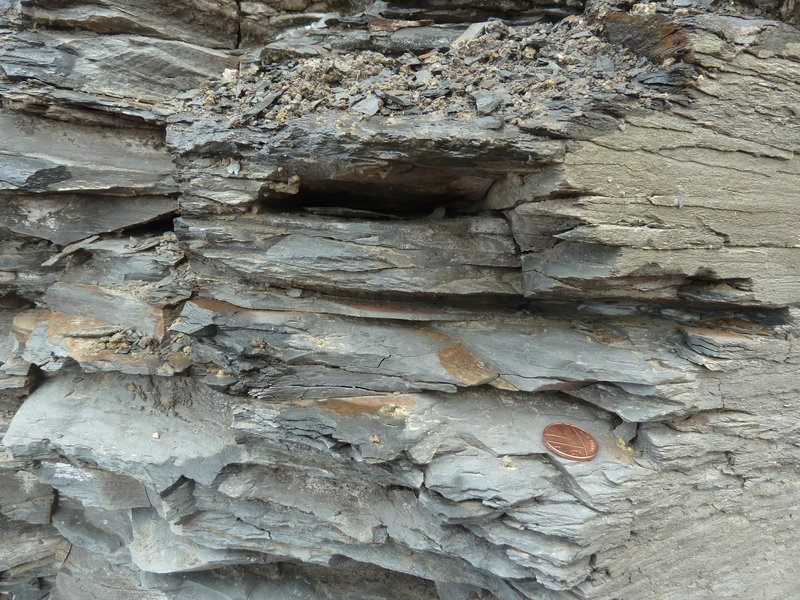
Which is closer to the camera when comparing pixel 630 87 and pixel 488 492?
pixel 630 87

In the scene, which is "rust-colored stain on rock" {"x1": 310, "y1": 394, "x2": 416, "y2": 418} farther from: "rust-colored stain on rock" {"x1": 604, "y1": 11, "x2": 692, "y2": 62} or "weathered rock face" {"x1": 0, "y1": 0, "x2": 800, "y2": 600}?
"rust-colored stain on rock" {"x1": 604, "y1": 11, "x2": 692, "y2": 62}

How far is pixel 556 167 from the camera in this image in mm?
4102

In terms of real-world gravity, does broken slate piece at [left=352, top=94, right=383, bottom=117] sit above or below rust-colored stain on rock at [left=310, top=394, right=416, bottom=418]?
above

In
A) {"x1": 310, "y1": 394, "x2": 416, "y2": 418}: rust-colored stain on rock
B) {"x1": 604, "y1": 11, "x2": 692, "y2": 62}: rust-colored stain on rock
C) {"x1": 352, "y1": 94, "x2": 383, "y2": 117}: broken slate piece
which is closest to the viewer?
{"x1": 604, "y1": 11, "x2": 692, "y2": 62}: rust-colored stain on rock

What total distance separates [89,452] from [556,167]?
726 cm

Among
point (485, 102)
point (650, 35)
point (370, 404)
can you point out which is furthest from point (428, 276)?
point (650, 35)

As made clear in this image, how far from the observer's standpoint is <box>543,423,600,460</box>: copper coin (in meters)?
5.08

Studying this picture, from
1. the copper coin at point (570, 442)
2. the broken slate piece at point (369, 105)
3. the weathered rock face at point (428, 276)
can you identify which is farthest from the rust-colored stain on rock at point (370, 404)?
the broken slate piece at point (369, 105)

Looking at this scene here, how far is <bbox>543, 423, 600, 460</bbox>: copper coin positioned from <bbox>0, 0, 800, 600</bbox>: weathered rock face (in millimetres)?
202

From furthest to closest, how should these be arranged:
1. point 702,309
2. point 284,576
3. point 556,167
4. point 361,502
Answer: point 284,576
point 361,502
point 702,309
point 556,167

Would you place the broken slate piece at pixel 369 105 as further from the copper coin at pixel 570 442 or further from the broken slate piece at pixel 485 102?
the copper coin at pixel 570 442

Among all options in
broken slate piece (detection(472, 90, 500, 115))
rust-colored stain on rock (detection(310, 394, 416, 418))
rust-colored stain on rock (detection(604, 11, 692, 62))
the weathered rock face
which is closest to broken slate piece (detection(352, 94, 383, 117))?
the weathered rock face

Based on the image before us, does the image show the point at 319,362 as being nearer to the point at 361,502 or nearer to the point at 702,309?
the point at 361,502

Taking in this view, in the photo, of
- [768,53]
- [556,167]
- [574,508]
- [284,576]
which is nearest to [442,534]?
[574,508]
